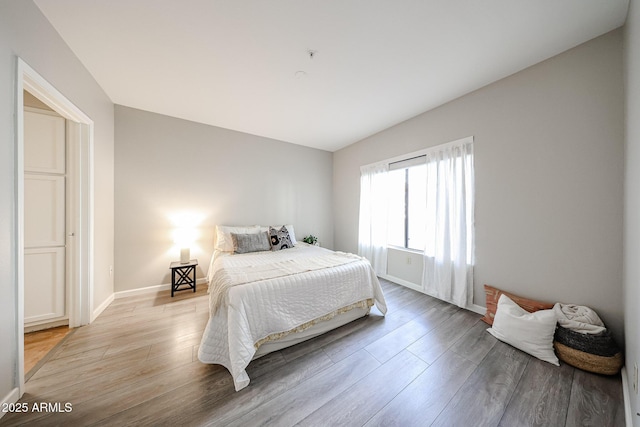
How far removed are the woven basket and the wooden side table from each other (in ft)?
12.9

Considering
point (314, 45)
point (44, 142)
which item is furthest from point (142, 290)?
point (314, 45)

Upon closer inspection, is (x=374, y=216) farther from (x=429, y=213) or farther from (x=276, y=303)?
(x=276, y=303)

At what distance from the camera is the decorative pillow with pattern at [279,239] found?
3230mm

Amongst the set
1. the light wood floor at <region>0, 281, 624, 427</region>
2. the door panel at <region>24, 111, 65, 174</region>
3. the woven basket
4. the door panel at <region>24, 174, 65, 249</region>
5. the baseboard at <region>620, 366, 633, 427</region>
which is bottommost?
the light wood floor at <region>0, 281, 624, 427</region>

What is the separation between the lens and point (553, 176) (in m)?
1.81

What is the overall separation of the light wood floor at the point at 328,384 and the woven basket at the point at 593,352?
0.07 m

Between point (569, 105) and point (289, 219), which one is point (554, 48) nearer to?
point (569, 105)

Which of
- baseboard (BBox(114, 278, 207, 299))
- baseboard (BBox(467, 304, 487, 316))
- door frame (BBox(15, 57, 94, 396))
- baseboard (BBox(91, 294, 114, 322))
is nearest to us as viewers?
door frame (BBox(15, 57, 94, 396))

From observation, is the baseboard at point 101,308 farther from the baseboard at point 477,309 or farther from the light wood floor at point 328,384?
the baseboard at point 477,309

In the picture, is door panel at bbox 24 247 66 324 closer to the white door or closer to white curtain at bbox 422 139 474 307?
the white door

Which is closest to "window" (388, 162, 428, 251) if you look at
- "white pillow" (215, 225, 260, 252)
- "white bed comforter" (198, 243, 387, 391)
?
"white bed comforter" (198, 243, 387, 391)

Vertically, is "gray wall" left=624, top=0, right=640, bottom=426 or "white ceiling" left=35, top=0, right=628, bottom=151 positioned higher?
"white ceiling" left=35, top=0, right=628, bottom=151

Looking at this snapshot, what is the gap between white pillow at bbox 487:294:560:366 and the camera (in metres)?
1.58

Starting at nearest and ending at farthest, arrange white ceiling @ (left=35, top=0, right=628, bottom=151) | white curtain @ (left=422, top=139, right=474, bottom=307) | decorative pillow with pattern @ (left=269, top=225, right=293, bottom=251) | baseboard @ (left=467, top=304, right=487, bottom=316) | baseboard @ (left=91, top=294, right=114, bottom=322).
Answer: white ceiling @ (left=35, top=0, right=628, bottom=151), baseboard @ (left=91, top=294, right=114, bottom=322), baseboard @ (left=467, top=304, right=487, bottom=316), white curtain @ (left=422, top=139, right=474, bottom=307), decorative pillow with pattern @ (left=269, top=225, right=293, bottom=251)
